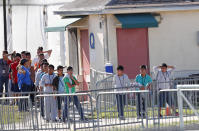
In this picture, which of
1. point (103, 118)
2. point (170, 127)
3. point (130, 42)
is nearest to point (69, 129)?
point (103, 118)

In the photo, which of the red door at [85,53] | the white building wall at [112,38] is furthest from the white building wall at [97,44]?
the red door at [85,53]

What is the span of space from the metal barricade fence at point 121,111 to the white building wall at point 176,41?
812 centimetres

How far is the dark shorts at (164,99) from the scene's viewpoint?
632 inches

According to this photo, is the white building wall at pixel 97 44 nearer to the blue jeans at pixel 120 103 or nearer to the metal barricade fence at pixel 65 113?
the metal barricade fence at pixel 65 113

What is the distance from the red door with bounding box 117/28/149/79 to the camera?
24.2 meters

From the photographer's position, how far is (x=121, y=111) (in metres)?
16.2

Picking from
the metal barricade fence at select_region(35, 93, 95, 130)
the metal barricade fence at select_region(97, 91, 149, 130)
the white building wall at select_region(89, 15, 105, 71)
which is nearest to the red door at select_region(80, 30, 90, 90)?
the white building wall at select_region(89, 15, 105, 71)

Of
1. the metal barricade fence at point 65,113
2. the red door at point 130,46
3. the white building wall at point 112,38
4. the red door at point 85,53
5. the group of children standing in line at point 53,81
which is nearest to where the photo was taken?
the metal barricade fence at point 65,113

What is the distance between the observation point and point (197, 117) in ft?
48.1

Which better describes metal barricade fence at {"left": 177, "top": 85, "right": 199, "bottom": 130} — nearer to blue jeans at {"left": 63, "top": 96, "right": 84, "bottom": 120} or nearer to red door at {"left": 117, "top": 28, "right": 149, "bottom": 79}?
blue jeans at {"left": 63, "top": 96, "right": 84, "bottom": 120}

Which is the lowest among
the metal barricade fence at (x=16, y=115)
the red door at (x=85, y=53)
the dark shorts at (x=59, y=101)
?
the metal barricade fence at (x=16, y=115)

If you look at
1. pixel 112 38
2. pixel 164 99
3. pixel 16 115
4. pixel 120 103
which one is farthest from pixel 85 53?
pixel 164 99

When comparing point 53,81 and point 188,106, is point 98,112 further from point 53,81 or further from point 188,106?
point 53,81

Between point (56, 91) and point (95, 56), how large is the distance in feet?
23.3
